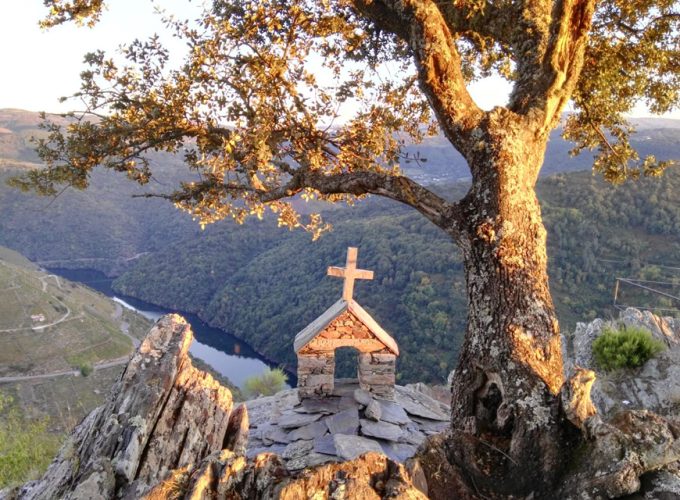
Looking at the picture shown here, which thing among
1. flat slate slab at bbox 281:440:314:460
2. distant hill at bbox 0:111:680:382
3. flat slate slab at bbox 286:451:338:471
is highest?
flat slate slab at bbox 286:451:338:471

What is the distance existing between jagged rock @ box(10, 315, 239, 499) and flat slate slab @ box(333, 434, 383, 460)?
3.04 metres

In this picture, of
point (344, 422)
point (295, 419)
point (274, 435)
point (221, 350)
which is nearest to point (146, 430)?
point (274, 435)

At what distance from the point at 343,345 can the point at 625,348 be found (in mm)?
5094

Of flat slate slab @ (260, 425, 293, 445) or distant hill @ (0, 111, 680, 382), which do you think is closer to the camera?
flat slate slab @ (260, 425, 293, 445)

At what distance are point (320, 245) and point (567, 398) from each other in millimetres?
66206

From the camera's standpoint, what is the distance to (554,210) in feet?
164

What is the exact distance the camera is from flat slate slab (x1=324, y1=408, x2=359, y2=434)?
7.64 meters

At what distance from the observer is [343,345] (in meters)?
8.99

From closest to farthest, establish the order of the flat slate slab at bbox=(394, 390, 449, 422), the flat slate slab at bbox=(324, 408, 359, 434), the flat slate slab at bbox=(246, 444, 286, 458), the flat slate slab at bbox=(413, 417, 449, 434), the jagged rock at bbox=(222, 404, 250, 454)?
the jagged rock at bbox=(222, 404, 250, 454) → the flat slate slab at bbox=(246, 444, 286, 458) → the flat slate slab at bbox=(324, 408, 359, 434) → the flat slate slab at bbox=(413, 417, 449, 434) → the flat slate slab at bbox=(394, 390, 449, 422)

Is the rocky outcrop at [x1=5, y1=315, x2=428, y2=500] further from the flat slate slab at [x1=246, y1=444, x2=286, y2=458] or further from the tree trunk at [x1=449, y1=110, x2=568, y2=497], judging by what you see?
the flat slate slab at [x1=246, y1=444, x2=286, y2=458]

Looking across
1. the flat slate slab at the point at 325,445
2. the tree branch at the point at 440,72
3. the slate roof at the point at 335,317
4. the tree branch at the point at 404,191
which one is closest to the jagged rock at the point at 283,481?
the tree branch at the point at 404,191

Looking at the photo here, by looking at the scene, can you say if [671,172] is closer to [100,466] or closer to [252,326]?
[252,326]

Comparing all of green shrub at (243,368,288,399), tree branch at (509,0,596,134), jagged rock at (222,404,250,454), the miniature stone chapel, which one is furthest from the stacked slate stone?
green shrub at (243,368,288,399)

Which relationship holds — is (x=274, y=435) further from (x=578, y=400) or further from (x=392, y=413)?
(x=578, y=400)
